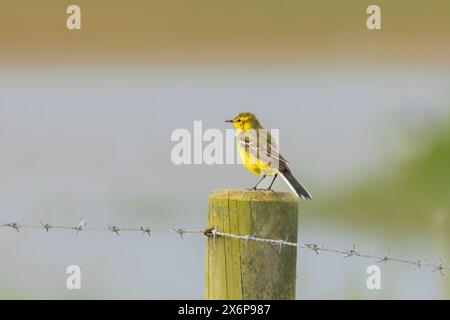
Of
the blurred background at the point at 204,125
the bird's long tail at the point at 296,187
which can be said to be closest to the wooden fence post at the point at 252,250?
the bird's long tail at the point at 296,187

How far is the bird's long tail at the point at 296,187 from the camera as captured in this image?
6.91 meters

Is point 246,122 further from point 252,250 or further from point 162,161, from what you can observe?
point 162,161

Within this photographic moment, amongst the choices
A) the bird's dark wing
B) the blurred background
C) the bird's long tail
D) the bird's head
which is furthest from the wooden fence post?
the bird's head

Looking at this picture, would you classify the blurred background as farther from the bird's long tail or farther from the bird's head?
the bird's head

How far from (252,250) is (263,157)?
177 centimetres

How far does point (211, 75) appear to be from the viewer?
16.7 metres

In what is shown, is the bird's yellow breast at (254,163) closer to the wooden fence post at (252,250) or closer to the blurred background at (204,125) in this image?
the blurred background at (204,125)

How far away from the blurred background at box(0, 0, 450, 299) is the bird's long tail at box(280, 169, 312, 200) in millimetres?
126

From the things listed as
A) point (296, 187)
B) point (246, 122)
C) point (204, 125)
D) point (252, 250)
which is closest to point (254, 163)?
point (296, 187)

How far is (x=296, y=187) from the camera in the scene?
7.05 metres

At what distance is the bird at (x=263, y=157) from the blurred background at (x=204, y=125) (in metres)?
0.13

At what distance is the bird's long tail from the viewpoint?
691cm

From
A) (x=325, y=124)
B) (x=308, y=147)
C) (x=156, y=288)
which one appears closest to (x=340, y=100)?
(x=325, y=124)

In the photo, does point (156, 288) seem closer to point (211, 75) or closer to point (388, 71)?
point (211, 75)
